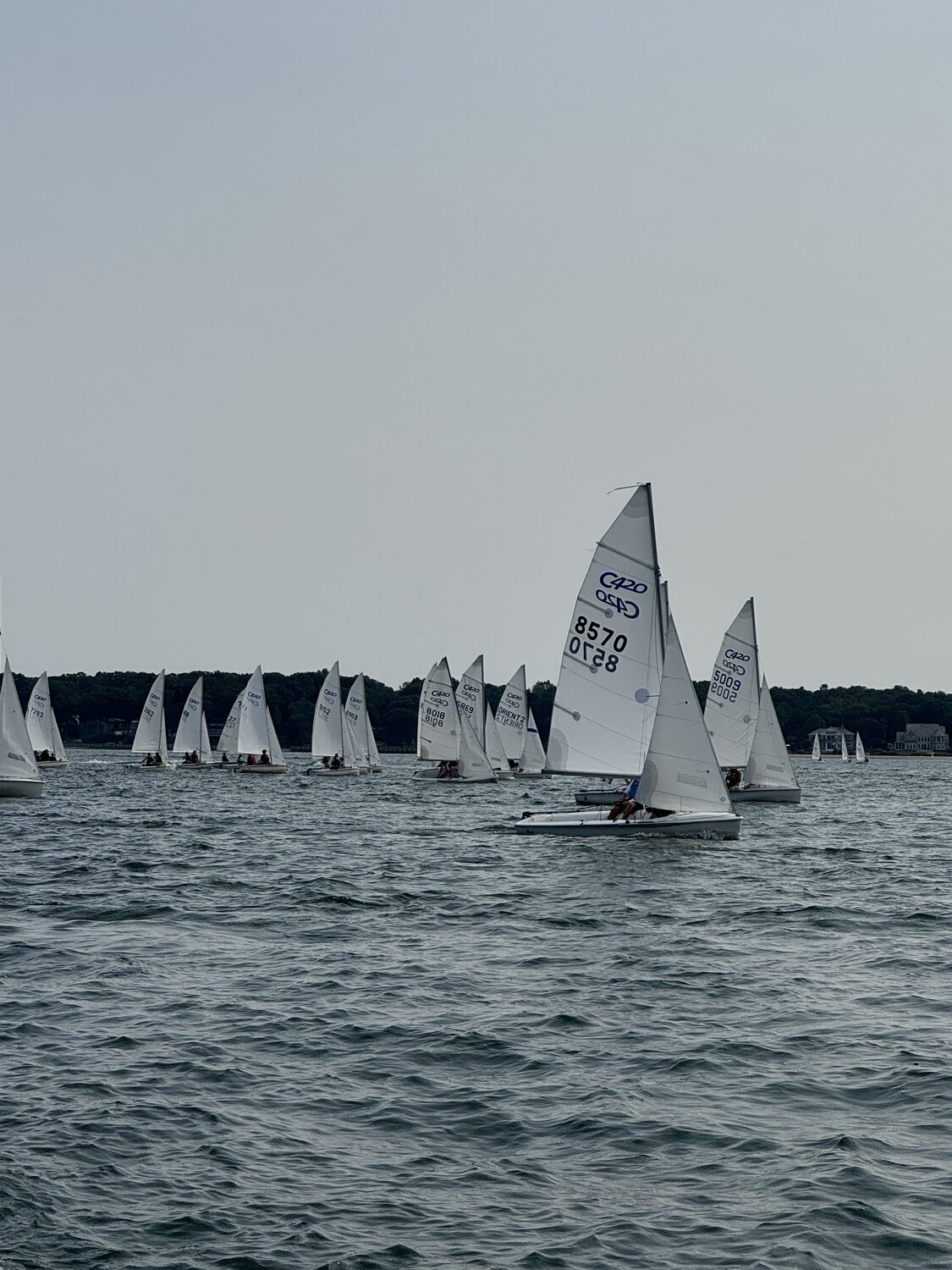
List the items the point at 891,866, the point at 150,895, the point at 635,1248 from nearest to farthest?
the point at 635,1248, the point at 150,895, the point at 891,866

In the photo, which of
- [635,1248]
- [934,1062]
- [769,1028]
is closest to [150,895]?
[769,1028]

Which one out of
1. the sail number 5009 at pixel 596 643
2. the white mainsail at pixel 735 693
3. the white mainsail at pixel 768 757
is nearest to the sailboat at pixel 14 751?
the sail number 5009 at pixel 596 643

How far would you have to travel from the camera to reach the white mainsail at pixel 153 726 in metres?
89.5

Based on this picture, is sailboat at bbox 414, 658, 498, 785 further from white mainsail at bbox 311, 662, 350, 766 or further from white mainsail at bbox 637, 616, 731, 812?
white mainsail at bbox 637, 616, 731, 812

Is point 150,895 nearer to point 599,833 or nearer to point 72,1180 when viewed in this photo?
point 599,833

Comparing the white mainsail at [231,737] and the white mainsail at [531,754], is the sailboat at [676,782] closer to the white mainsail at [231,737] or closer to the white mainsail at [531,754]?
the white mainsail at [531,754]

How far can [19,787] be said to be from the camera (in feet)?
156

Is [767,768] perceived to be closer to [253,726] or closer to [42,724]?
[253,726]

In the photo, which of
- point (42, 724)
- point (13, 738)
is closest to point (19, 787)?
point (13, 738)

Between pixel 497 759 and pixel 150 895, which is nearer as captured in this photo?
pixel 150 895

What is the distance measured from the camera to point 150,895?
23.3m

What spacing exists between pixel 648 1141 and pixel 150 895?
15.0 m

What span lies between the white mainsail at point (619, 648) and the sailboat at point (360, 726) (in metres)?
43.8

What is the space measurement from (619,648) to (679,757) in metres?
3.76
